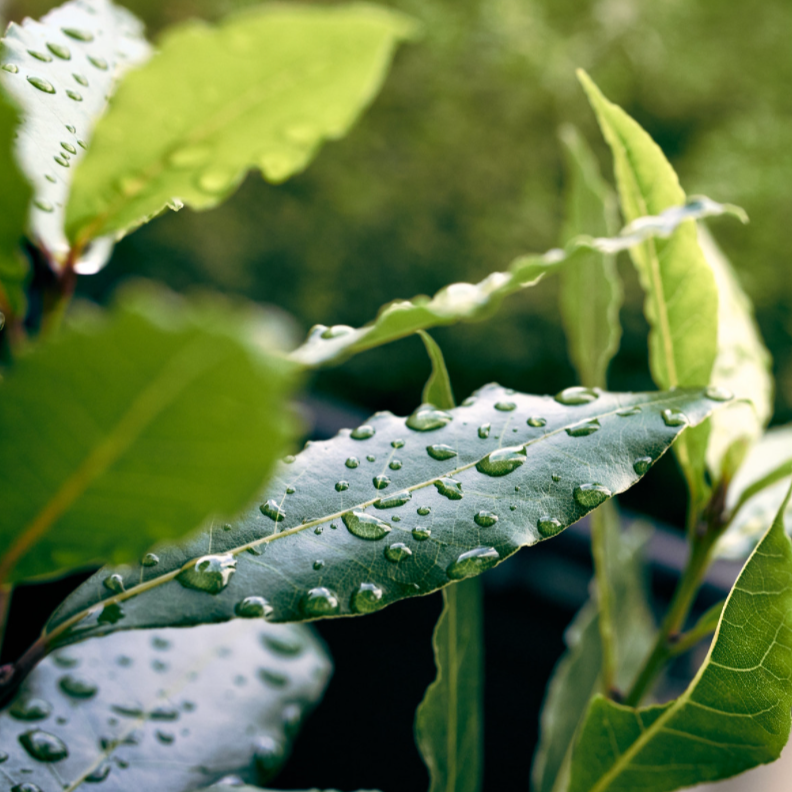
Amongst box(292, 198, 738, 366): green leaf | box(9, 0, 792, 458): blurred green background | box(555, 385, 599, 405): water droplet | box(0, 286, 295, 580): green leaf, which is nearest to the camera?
box(0, 286, 295, 580): green leaf

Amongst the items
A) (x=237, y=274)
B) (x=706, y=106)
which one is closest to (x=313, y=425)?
(x=237, y=274)

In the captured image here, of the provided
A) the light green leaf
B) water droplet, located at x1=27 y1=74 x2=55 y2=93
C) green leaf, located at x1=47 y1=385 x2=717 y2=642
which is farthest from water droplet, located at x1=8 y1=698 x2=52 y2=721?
the light green leaf

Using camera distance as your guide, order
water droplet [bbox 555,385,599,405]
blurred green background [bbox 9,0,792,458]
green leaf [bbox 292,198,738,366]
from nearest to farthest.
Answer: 1. green leaf [bbox 292,198,738,366]
2. water droplet [bbox 555,385,599,405]
3. blurred green background [bbox 9,0,792,458]

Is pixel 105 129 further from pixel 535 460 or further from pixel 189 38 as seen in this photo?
pixel 535 460

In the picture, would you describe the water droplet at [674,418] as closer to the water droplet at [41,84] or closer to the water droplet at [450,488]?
the water droplet at [450,488]

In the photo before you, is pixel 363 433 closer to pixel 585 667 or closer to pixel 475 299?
pixel 475 299

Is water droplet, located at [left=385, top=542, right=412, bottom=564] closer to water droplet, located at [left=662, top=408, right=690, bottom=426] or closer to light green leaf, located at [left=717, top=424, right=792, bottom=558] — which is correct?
water droplet, located at [left=662, top=408, right=690, bottom=426]
